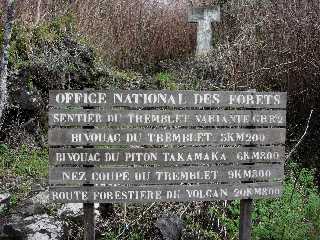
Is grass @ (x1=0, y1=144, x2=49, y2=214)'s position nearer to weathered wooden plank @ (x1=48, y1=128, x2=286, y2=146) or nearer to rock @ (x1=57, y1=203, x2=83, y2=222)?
rock @ (x1=57, y1=203, x2=83, y2=222)

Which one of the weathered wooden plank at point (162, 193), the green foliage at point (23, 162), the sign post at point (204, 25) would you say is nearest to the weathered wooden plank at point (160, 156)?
the weathered wooden plank at point (162, 193)

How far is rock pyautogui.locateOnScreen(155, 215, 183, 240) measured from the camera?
421 centimetres

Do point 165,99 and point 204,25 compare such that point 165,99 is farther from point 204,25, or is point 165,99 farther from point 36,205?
point 204,25

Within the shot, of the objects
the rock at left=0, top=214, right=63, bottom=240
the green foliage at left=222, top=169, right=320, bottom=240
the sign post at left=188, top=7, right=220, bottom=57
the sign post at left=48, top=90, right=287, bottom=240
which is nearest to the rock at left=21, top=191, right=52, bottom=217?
the rock at left=0, top=214, right=63, bottom=240

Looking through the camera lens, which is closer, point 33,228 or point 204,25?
point 33,228

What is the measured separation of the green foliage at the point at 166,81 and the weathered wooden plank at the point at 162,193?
3.32 meters

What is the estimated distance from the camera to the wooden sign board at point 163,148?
11.2 feet

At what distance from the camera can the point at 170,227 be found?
14.0 ft

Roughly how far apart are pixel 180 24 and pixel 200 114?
5.67 m

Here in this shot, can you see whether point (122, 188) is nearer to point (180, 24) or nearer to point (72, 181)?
point (72, 181)

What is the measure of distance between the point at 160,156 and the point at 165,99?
0.36 meters

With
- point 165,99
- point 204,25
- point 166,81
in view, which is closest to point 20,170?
point 165,99

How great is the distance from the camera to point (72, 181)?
346 cm

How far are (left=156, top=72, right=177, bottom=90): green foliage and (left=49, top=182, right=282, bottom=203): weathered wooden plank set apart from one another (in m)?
3.32
